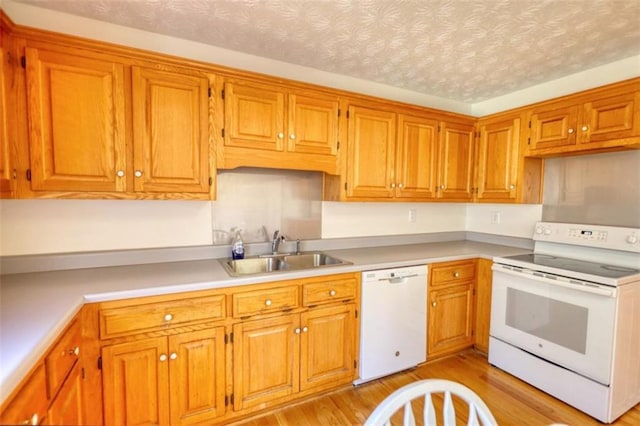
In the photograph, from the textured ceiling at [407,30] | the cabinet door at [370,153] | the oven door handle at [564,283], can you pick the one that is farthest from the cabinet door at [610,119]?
the cabinet door at [370,153]

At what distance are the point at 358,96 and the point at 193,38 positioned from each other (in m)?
1.21

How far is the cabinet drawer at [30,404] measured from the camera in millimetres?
825

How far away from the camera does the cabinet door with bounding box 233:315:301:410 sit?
1.75 m

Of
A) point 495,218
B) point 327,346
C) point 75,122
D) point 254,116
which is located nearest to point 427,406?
point 327,346

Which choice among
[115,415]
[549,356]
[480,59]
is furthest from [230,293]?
[480,59]

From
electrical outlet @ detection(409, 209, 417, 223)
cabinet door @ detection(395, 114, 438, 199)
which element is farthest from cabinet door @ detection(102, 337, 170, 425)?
electrical outlet @ detection(409, 209, 417, 223)

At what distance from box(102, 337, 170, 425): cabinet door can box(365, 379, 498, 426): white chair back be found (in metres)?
1.27

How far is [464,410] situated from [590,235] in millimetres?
1595

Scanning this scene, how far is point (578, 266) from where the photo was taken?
2119 mm

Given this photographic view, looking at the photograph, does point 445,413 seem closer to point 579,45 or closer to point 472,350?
point 472,350

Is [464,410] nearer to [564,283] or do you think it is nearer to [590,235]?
[564,283]

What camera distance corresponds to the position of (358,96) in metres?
2.31

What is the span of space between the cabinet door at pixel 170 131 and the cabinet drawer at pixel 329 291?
91cm

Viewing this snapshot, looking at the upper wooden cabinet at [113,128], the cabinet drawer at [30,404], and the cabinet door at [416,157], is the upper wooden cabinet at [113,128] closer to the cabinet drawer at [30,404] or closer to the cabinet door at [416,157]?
the cabinet drawer at [30,404]
